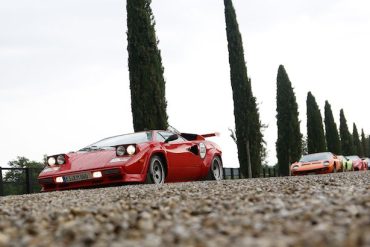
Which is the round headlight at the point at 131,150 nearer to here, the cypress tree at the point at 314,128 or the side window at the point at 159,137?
the side window at the point at 159,137

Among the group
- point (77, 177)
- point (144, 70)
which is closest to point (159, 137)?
point (77, 177)

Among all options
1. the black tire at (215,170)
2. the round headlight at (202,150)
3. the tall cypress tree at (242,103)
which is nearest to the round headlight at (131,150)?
the round headlight at (202,150)

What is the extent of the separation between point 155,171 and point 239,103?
17657 mm

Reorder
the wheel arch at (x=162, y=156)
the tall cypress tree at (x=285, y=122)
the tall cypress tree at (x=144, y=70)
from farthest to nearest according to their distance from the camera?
the tall cypress tree at (x=285, y=122)
the tall cypress tree at (x=144, y=70)
the wheel arch at (x=162, y=156)

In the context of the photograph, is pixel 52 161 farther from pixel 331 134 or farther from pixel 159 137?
pixel 331 134

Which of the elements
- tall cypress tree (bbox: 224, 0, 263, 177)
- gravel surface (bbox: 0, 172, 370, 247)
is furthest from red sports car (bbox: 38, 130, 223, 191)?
tall cypress tree (bbox: 224, 0, 263, 177)

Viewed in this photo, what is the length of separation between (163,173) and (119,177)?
3.90 ft

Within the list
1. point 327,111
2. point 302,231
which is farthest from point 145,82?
point 327,111

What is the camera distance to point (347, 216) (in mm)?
3129

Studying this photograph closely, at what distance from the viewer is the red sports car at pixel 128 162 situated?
8922mm

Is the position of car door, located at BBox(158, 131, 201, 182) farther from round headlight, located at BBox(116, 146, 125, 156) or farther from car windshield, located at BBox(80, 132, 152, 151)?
round headlight, located at BBox(116, 146, 125, 156)

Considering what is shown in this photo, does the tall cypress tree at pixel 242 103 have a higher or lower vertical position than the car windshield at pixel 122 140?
higher

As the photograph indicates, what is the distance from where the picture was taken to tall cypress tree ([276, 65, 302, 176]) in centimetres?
3725

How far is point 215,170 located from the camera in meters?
11.7
